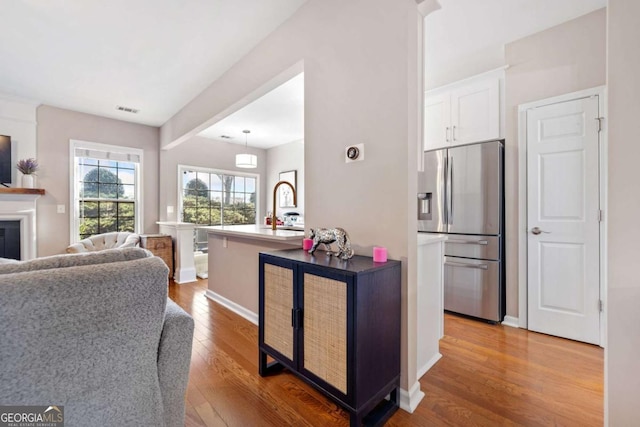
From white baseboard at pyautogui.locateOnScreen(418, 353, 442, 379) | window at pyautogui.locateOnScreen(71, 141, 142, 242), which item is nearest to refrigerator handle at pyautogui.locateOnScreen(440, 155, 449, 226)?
white baseboard at pyautogui.locateOnScreen(418, 353, 442, 379)

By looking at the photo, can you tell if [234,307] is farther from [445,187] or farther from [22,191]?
[22,191]

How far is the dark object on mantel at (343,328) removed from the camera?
1.38 metres

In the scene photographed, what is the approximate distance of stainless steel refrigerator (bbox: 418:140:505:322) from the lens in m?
2.79

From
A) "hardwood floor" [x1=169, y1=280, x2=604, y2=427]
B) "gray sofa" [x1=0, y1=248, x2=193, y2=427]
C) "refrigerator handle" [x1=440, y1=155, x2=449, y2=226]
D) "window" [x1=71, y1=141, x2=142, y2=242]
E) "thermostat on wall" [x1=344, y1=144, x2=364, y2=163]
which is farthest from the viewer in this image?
"window" [x1=71, y1=141, x2=142, y2=242]

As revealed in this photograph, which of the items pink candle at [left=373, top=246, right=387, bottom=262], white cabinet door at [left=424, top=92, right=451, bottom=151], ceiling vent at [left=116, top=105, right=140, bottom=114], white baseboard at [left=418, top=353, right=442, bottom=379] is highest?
ceiling vent at [left=116, top=105, right=140, bottom=114]

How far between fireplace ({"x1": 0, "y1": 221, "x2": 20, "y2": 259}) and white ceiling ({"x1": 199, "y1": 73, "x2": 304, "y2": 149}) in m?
2.95

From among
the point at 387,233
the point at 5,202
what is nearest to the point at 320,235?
the point at 387,233

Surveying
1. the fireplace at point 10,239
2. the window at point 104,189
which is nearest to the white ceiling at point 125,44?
the window at point 104,189

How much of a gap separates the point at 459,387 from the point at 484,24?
273 cm

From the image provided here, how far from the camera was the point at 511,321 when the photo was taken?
276 centimetres

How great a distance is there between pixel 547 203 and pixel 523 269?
625mm

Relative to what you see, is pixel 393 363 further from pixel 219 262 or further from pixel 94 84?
pixel 94 84

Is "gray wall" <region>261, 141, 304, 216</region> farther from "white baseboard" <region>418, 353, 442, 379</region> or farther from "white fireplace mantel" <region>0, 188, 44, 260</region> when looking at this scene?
"white baseboard" <region>418, 353, 442, 379</region>

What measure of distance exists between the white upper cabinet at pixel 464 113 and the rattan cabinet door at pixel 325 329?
95.6 inches
